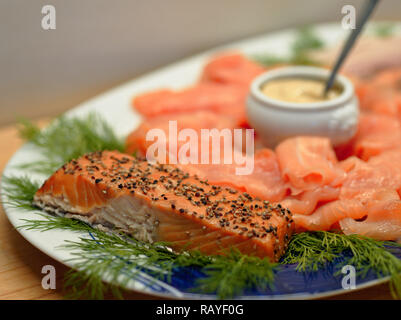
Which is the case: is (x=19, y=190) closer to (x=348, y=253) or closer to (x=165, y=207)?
(x=165, y=207)

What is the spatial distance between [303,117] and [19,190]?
1418 millimetres

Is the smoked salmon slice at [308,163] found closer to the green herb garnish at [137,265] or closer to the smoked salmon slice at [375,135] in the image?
the smoked salmon slice at [375,135]

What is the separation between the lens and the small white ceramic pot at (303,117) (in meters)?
2.51

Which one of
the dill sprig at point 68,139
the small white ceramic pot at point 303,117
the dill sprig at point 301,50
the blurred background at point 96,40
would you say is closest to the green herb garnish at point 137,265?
the dill sprig at point 68,139

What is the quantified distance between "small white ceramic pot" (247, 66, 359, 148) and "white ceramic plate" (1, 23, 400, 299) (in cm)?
86

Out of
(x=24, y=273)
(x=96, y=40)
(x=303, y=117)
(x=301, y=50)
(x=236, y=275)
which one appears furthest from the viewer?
(x=301, y=50)

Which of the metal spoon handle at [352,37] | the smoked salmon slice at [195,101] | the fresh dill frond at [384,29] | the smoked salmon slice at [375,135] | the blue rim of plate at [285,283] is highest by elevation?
the fresh dill frond at [384,29]

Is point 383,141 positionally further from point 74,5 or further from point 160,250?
point 74,5

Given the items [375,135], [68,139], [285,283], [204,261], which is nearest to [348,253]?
[285,283]

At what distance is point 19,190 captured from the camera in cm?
229

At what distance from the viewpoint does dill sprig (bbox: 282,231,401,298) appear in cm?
184

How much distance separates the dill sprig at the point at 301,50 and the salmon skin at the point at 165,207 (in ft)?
6.11

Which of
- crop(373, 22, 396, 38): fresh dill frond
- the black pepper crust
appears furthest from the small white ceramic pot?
crop(373, 22, 396, 38): fresh dill frond

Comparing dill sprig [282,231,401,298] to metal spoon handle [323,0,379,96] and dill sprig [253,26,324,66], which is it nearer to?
metal spoon handle [323,0,379,96]
